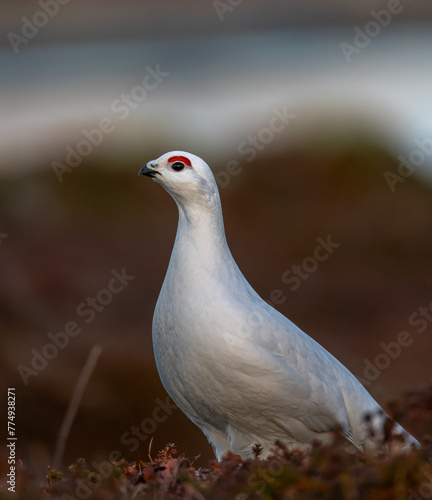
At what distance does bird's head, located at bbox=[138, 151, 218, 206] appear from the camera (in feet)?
13.7

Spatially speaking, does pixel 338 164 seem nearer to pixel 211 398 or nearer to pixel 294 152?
pixel 294 152

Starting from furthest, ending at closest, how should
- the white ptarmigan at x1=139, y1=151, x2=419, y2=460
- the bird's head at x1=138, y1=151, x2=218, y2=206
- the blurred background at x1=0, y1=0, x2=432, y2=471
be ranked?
the blurred background at x1=0, y1=0, x2=432, y2=471 → the bird's head at x1=138, y1=151, x2=218, y2=206 → the white ptarmigan at x1=139, y1=151, x2=419, y2=460

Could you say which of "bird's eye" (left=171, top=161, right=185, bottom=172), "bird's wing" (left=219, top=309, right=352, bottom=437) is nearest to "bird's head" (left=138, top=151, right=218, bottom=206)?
"bird's eye" (left=171, top=161, right=185, bottom=172)

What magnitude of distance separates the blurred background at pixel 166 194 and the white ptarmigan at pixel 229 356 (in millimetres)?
1148

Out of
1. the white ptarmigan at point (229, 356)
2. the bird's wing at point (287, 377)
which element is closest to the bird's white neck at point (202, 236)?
the white ptarmigan at point (229, 356)

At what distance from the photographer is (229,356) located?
383 cm

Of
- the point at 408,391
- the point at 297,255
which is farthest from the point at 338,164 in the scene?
the point at 408,391

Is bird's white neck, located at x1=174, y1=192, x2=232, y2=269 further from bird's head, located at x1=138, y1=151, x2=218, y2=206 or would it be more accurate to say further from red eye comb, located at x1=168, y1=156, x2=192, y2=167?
red eye comb, located at x1=168, y1=156, x2=192, y2=167

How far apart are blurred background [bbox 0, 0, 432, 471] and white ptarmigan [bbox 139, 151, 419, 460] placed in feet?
3.77

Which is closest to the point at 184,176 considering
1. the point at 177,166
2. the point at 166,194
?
the point at 177,166

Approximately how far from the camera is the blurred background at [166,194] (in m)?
8.38

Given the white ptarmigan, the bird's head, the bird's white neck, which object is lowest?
the white ptarmigan

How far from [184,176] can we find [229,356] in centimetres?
94

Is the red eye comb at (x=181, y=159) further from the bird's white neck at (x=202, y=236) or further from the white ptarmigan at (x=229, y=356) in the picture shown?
the bird's white neck at (x=202, y=236)
